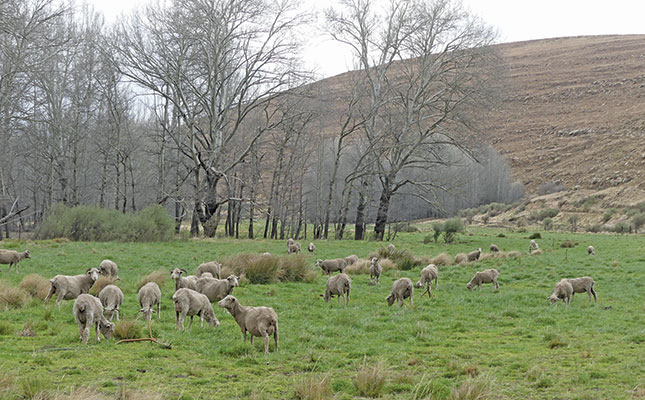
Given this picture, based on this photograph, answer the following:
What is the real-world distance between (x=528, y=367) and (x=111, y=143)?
125 ft

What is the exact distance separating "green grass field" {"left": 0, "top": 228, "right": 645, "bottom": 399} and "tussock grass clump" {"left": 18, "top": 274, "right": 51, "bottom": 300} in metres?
0.55

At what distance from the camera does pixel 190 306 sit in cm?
1004

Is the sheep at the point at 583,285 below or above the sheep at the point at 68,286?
below

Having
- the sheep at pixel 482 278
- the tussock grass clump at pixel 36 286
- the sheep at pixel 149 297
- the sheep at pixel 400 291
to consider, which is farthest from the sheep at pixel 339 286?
the tussock grass clump at pixel 36 286

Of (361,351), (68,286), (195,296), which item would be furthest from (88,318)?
Answer: (361,351)

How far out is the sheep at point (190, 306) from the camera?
989 cm

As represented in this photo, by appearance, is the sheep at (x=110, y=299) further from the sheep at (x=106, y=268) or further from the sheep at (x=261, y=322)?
the sheep at (x=106, y=268)

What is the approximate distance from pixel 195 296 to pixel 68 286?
355 cm

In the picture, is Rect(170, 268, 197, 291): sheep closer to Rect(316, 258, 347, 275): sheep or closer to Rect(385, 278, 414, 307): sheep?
Rect(385, 278, 414, 307): sheep

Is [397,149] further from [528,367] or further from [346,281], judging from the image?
[528,367]

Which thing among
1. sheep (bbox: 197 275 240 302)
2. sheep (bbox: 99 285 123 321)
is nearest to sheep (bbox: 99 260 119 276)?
sheep (bbox: 197 275 240 302)

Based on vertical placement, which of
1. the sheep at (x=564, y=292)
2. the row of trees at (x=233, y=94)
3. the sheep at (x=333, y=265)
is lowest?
the sheep at (x=564, y=292)

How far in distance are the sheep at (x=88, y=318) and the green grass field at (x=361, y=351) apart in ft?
0.66

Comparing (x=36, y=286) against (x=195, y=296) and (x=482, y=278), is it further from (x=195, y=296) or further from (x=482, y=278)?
(x=482, y=278)
